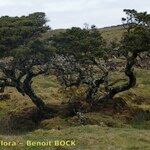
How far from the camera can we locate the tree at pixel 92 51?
38.7 m

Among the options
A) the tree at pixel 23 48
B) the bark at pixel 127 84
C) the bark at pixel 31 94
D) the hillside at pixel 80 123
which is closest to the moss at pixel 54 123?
the hillside at pixel 80 123

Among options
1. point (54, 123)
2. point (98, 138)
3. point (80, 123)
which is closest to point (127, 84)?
point (80, 123)

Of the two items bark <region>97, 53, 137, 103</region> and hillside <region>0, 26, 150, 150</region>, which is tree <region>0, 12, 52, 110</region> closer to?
hillside <region>0, 26, 150, 150</region>

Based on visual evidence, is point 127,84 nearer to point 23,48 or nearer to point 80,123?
point 80,123

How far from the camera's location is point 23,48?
123 feet

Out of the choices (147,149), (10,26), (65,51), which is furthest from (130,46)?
(147,149)

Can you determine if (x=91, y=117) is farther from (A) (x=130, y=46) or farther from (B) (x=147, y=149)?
(B) (x=147, y=149)

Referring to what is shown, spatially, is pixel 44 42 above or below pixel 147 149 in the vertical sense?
above

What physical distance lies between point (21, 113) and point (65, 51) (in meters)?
7.98

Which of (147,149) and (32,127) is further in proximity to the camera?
(32,127)

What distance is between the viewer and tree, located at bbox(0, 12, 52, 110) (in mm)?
38250

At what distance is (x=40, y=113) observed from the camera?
139 feet

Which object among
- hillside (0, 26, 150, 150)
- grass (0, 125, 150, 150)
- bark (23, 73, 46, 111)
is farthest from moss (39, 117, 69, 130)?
grass (0, 125, 150, 150)

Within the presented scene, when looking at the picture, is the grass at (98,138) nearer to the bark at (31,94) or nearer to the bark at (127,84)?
the bark at (127,84)
